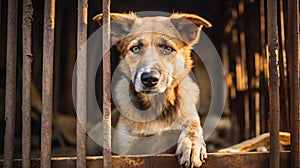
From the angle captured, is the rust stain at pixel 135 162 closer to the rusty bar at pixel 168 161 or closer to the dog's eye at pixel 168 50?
the rusty bar at pixel 168 161

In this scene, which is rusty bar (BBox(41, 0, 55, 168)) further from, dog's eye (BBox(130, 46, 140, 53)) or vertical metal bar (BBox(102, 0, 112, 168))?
dog's eye (BBox(130, 46, 140, 53))

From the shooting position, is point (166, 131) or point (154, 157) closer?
point (154, 157)

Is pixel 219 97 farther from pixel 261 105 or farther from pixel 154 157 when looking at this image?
pixel 154 157

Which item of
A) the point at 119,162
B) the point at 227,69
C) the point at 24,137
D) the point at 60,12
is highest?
the point at 60,12

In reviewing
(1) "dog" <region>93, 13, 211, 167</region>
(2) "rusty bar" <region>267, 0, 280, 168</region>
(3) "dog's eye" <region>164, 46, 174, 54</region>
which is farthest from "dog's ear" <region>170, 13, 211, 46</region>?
(2) "rusty bar" <region>267, 0, 280, 168</region>

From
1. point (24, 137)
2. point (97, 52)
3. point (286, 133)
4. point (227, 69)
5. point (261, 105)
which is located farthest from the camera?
point (227, 69)

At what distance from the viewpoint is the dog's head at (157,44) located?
3.32m

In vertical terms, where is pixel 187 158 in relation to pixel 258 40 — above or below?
below

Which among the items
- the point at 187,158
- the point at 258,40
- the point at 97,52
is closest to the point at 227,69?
the point at 258,40

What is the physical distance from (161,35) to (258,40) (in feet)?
7.59

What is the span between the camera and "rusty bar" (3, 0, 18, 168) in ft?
8.35

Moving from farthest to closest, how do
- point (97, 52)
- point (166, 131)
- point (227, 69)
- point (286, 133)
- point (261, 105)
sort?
1. point (227, 69)
2. point (97, 52)
3. point (261, 105)
4. point (286, 133)
5. point (166, 131)

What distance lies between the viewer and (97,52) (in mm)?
5688

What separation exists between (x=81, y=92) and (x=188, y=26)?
1333 millimetres
